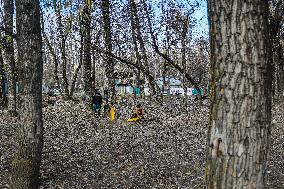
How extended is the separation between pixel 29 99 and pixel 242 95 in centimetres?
577

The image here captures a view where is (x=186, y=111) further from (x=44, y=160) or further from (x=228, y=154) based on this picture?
(x=228, y=154)

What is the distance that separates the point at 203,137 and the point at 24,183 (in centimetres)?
776

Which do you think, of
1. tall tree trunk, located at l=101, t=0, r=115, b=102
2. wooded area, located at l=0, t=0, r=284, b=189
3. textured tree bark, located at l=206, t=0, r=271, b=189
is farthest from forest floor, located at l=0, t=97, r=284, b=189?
textured tree bark, located at l=206, t=0, r=271, b=189

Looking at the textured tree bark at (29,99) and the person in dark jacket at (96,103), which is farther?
the person in dark jacket at (96,103)

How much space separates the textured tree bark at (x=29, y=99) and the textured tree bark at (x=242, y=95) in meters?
5.51

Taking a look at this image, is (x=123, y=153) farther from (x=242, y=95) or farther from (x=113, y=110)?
(x=113, y=110)

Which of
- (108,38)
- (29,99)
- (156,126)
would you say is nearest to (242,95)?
(29,99)

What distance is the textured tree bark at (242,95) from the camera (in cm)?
314

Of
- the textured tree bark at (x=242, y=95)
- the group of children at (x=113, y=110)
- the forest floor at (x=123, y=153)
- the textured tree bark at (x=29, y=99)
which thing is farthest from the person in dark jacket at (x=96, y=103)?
the textured tree bark at (x=242, y=95)

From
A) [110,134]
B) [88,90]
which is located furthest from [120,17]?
[110,134]

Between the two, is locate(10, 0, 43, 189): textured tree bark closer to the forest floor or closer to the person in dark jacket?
the forest floor

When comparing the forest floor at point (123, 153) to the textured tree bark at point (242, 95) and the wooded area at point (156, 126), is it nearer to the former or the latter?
the wooded area at point (156, 126)

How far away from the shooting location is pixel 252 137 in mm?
3158

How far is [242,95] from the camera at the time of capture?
3160 mm
